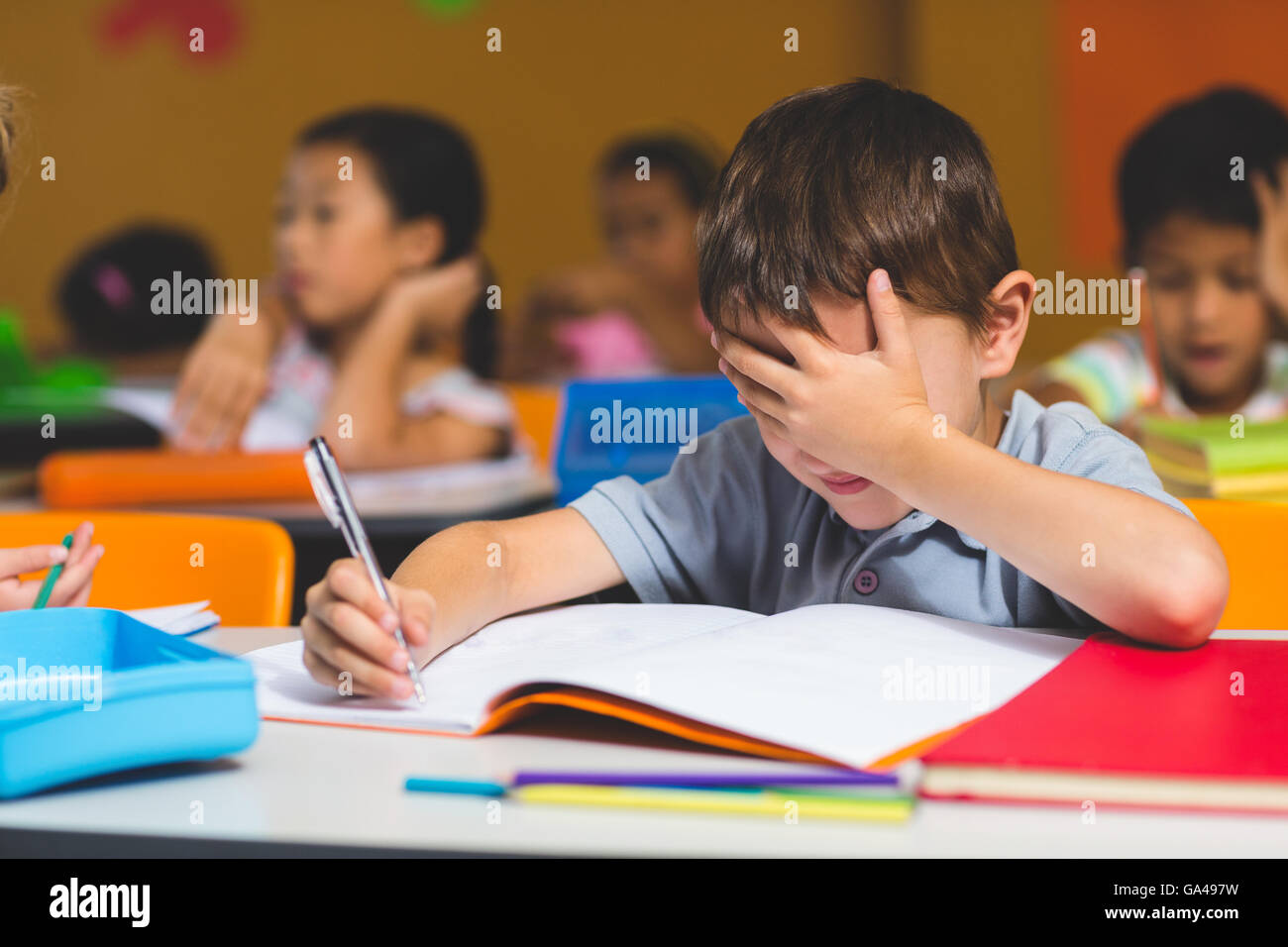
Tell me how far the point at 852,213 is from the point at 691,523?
0.96ft

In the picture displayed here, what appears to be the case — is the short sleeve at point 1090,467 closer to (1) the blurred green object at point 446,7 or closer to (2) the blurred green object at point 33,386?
(2) the blurred green object at point 33,386

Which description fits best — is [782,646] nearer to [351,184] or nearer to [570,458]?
[570,458]

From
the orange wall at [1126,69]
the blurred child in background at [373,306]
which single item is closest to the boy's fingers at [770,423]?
the blurred child in background at [373,306]

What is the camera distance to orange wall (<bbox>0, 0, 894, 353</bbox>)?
4.86 meters

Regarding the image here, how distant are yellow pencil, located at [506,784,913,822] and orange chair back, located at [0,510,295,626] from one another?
683 mm

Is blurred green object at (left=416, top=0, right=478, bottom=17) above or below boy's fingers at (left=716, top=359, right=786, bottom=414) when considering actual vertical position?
above

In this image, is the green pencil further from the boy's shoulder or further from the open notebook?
the boy's shoulder

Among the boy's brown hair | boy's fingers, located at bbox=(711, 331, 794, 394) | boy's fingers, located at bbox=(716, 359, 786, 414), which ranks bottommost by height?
boy's fingers, located at bbox=(716, 359, 786, 414)

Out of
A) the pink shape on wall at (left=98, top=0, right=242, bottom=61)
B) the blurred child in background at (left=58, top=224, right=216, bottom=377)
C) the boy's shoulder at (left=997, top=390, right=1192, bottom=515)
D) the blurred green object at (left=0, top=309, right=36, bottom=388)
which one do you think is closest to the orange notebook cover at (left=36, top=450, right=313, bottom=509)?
the blurred green object at (left=0, top=309, right=36, bottom=388)

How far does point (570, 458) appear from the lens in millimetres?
1461

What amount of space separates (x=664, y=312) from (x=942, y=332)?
355cm

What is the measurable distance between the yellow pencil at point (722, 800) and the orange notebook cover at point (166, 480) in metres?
1.28

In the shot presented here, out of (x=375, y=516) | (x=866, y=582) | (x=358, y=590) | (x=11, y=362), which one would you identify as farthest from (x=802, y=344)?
(x=11, y=362)
